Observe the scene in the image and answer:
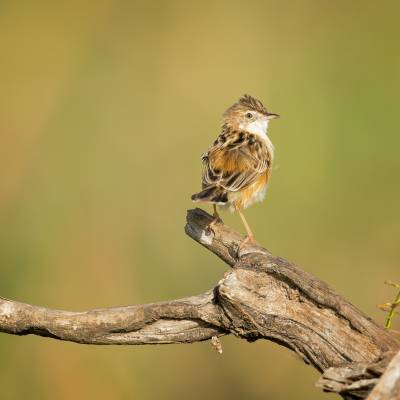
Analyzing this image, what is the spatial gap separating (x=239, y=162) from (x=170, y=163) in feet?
8.81

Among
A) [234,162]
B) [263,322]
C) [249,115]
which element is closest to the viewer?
[263,322]

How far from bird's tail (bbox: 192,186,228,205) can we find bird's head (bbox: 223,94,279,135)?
5.03 ft

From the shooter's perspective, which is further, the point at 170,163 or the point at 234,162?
the point at 170,163

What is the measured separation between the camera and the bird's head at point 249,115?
7496 millimetres

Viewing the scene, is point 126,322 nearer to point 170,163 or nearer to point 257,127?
point 257,127

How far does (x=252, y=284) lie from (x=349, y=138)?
5.45 metres

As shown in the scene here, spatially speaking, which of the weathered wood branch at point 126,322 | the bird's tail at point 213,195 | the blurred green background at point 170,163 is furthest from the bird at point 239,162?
the blurred green background at point 170,163

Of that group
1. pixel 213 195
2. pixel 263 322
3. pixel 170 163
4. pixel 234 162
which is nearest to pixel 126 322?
pixel 263 322

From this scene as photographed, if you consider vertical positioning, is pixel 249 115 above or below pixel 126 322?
above

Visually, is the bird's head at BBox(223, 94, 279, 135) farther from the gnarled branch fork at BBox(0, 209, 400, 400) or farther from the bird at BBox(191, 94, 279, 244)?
the gnarled branch fork at BBox(0, 209, 400, 400)

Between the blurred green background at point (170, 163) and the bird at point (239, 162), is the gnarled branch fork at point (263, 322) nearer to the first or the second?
the bird at point (239, 162)

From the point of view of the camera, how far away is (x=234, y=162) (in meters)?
6.50

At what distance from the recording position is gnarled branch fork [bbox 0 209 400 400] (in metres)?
3.83

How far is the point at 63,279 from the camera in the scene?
8.20m
